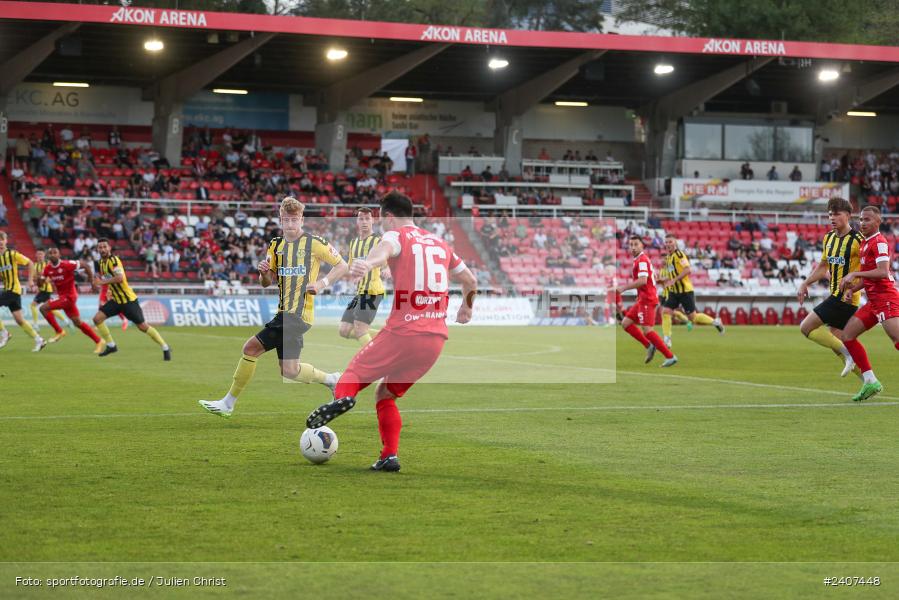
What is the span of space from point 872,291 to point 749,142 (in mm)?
41369

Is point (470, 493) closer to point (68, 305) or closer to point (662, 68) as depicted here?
point (68, 305)

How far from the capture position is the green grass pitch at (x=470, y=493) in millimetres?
6078

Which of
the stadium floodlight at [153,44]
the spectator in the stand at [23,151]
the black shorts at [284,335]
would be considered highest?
the stadium floodlight at [153,44]

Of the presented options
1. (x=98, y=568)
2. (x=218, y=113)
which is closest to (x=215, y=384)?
(x=98, y=568)

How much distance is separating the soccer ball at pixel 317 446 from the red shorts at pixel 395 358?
2.04 ft

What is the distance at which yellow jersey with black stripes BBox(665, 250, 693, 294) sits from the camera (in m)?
27.1

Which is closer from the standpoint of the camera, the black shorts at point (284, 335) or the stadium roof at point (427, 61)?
the black shorts at point (284, 335)

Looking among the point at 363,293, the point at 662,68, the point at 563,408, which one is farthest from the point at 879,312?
the point at 662,68

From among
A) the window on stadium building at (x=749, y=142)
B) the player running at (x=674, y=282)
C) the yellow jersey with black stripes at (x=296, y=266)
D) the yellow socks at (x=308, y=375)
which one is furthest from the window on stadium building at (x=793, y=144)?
the yellow jersey with black stripes at (x=296, y=266)

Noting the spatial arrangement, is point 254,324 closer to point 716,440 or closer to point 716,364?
point 716,364

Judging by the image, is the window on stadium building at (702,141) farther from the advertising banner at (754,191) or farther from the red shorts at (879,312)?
the red shorts at (879,312)

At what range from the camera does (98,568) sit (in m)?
6.04

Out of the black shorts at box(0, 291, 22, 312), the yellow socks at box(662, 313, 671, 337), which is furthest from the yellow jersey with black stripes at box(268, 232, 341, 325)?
the black shorts at box(0, 291, 22, 312)

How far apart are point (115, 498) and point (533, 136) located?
49.2 meters
